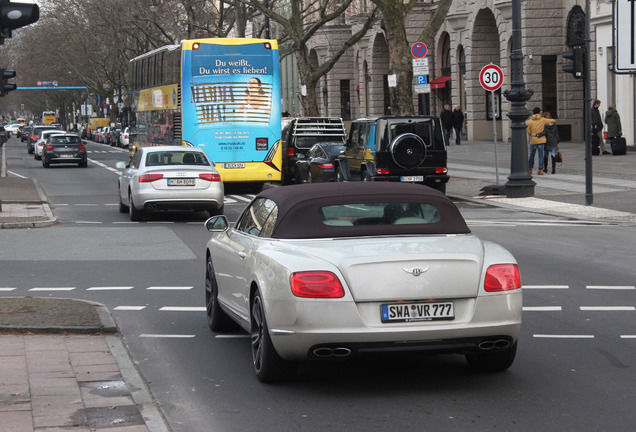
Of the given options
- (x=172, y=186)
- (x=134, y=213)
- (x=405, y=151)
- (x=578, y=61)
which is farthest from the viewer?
(x=405, y=151)

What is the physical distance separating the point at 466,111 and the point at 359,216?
147 ft

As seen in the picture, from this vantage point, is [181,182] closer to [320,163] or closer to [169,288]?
[169,288]

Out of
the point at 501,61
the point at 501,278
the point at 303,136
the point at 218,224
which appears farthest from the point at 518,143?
the point at 501,61

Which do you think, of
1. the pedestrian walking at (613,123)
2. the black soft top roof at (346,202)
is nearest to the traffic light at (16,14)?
the black soft top roof at (346,202)

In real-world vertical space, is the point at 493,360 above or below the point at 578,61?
below

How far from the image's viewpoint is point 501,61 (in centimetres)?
4612

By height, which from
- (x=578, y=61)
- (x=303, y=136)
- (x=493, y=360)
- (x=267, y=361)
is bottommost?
(x=493, y=360)

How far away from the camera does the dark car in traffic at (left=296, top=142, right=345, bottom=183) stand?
28359mm

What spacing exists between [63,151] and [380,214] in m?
40.1

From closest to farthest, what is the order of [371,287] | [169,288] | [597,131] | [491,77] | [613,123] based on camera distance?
[371,287] < [169,288] < [491,77] < [613,123] < [597,131]

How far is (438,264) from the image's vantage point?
668 centimetres

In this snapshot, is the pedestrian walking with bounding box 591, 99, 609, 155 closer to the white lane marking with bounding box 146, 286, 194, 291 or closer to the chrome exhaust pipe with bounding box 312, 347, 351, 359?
the white lane marking with bounding box 146, 286, 194, 291

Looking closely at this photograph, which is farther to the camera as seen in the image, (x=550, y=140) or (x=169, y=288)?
(x=550, y=140)

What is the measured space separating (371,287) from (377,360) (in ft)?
4.72
